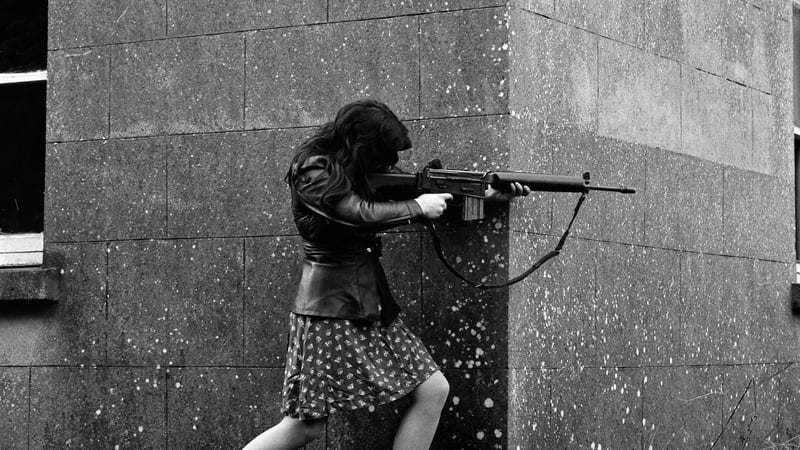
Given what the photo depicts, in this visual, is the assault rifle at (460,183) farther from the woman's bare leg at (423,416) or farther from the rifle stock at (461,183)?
the woman's bare leg at (423,416)

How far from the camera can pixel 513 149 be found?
7305mm

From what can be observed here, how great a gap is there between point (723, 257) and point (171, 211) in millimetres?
3454

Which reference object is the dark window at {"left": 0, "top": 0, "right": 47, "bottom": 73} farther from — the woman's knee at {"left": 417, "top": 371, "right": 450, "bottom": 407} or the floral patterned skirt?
the woman's knee at {"left": 417, "top": 371, "right": 450, "bottom": 407}

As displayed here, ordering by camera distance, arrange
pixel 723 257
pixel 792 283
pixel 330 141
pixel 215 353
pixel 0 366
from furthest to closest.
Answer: pixel 792 283 < pixel 723 257 < pixel 0 366 < pixel 215 353 < pixel 330 141

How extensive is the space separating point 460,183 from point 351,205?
0.63 meters

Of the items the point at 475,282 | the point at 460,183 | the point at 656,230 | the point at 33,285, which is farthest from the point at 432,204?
the point at 33,285

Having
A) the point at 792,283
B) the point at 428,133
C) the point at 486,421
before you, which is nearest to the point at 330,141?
the point at 428,133

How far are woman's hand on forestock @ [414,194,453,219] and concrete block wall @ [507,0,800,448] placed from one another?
26.9 inches

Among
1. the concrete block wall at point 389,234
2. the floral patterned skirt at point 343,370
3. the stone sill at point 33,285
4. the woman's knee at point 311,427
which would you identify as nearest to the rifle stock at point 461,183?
the concrete block wall at point 389,234

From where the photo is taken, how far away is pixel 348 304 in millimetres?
6664

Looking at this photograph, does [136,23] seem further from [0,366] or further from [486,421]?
[486,421]

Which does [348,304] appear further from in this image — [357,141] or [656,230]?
[656,230]

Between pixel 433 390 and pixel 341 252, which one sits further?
pixel 341 252

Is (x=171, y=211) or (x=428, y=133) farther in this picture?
(x=171, y=211)
